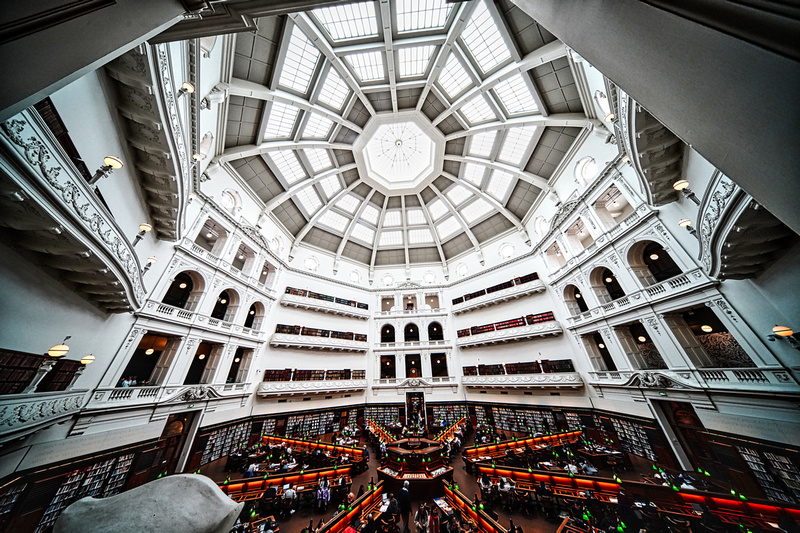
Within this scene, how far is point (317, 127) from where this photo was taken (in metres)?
18.8

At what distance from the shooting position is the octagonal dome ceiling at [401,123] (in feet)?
45.2

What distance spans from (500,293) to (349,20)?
2142 centimetres

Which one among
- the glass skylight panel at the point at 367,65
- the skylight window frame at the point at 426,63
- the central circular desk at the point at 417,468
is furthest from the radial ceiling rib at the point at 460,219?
the central circular desk at the point at 417,468

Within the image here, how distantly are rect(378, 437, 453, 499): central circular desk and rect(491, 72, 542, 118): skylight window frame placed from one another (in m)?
21.2

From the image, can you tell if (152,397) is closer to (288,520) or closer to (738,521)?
(288,520)

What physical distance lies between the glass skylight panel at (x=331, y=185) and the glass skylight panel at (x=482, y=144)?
40.1 ft

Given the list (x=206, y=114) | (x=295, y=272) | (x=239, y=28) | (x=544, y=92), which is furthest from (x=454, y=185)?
(x=239, y=28)

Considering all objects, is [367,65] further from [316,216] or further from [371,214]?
[371,214]

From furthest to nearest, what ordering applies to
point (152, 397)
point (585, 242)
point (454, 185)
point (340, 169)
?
point (454, 185)
point (340, 169)
point (585, 242)
point (152, 397)

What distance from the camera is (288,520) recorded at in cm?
934

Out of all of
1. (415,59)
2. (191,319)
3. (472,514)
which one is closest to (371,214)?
(415,59)

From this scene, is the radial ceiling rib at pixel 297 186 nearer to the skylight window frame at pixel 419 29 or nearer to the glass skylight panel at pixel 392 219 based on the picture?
the glass skylight panel at pixel 392 219

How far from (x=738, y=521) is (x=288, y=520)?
14.2 meters

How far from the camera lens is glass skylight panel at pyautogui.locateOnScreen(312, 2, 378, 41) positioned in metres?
13.4
